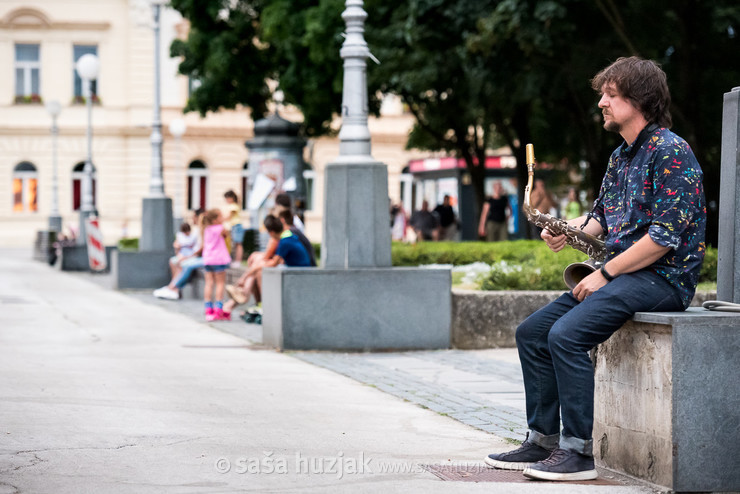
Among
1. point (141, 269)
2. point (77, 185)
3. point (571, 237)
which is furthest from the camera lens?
point (77, 185)

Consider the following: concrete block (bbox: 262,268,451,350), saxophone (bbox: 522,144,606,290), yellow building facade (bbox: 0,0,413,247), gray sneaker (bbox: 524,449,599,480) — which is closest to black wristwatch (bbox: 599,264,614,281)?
saxophone (bbox: 522,144,606,290)

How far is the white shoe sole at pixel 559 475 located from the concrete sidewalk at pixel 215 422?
0.13ft

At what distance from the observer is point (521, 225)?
36031 mm

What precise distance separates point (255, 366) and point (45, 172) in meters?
44.4

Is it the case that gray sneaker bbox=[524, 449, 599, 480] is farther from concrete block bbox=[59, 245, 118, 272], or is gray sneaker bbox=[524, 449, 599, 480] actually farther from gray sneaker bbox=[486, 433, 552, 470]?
concrete block bbox=[59, 245, 118, 272]

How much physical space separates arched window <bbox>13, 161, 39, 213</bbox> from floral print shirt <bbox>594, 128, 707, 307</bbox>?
49598 millimetres

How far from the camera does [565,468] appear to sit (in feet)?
18.3

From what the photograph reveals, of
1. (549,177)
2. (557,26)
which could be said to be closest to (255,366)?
(557,26)

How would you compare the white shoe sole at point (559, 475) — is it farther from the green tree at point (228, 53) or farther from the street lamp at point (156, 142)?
the green tree at point (228, 53)

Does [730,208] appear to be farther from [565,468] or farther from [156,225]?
[156,225]

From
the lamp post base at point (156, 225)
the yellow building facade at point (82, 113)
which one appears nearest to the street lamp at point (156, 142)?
the lamp post base at point (156, 225)

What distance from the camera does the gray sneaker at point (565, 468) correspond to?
219 inches

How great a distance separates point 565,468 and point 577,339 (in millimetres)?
553

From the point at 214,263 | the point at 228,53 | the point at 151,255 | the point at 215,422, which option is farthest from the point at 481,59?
the point at 215,422
